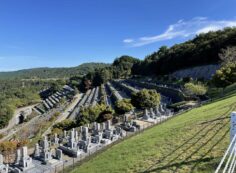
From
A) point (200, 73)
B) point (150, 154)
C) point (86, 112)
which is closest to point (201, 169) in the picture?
point (150, 154)

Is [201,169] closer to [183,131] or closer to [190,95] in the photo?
[183,131]

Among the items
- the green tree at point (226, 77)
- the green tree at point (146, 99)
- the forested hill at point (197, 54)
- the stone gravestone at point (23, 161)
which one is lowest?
the stone gravestone at point (23, 161)

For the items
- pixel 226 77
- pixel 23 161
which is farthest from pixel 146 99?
pixel 23 161

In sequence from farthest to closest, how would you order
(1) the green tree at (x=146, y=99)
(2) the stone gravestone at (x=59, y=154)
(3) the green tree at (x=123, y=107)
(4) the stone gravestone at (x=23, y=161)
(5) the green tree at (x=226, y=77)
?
(1) the green tree at (x=146, y=99) → (3) the green tree at (x=123, y=107) → (5) the green tree at (x=226, y=77) → (2) the stone gravestone at (x=59, y=154) → (4) the stone gravestone at (x=23, y=161)

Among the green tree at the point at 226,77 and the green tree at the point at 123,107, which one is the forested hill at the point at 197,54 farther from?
the green tree at the point at 123,107

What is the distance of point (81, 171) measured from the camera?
42.6 feet

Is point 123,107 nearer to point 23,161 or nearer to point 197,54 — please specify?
point 23,161

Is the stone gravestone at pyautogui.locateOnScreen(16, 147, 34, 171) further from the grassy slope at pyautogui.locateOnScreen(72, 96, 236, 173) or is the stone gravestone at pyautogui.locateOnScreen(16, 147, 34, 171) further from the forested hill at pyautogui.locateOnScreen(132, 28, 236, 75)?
the forested hill at pyautogui.locateOnScreen(132, 28, 236, 75)

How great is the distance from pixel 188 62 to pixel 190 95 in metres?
34.2

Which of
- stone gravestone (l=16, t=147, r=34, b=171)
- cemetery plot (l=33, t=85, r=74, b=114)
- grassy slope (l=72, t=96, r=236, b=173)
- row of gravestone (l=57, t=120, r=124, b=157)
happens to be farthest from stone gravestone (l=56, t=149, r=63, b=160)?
cemetery plot (l=33, t=85, r=74, b=114)

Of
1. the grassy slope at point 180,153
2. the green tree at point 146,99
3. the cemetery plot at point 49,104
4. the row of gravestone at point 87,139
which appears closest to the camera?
the grassy slope at point 180,153

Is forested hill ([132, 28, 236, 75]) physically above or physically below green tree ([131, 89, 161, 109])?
above

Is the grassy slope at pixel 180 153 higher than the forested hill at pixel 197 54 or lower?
lower

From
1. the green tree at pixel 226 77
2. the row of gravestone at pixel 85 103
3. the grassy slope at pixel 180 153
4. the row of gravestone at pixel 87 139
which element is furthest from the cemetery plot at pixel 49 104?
the grassy slope at pixel 180 153
